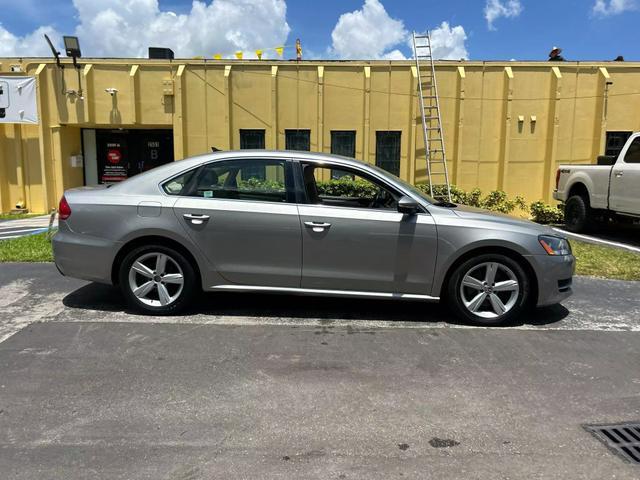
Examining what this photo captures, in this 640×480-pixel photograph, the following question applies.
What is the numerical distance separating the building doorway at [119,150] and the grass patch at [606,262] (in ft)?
36.7

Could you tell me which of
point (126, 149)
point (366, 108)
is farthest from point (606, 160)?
point (126, 149)

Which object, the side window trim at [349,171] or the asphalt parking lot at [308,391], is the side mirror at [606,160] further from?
the side window trim at [349,171]

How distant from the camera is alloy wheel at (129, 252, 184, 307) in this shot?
5.15 m

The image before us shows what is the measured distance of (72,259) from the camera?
17.2 ft

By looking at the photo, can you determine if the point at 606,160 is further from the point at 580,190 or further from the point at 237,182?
the point at 237,182

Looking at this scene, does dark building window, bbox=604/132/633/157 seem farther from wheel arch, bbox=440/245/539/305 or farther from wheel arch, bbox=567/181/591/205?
wheel arch, bbox=440/245/539/305

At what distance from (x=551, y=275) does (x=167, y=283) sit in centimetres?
375

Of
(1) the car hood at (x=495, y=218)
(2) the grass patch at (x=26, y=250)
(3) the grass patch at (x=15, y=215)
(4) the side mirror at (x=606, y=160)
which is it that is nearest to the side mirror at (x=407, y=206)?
(1) the car hood at (x=495, y=218)

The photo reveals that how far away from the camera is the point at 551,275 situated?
4.98 meters

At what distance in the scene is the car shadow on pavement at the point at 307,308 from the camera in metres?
5.33

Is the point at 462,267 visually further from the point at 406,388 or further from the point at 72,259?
the point at 72,259

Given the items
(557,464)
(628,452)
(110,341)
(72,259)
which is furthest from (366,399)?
(72,259)

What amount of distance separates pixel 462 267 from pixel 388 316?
93 centimetres

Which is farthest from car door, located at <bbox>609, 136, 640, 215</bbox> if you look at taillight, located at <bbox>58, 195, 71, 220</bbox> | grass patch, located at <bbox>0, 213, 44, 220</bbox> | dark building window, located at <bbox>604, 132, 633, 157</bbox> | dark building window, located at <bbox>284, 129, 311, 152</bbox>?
grass patch, located at <bbox>0, 213, 44, 220</bbox>
